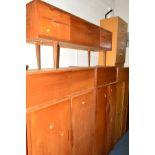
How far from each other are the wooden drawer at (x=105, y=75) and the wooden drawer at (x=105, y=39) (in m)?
0.35

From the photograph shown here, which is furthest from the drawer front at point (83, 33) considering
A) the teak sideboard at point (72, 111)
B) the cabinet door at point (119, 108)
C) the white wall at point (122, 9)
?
the white wall at point (122, 9)

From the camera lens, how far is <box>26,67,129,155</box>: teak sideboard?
1.14 metres

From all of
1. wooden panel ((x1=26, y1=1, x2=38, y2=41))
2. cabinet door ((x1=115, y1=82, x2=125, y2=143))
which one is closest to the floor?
cabinet door ((x1=115, y1=82, x2=125, y2=143))

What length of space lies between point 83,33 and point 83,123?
3.31 feet

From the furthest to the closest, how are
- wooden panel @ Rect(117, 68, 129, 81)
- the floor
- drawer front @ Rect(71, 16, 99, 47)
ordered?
wooden panel @ Rect(117, 68, 129, 81) → the floor → drawer front @ Rect(71, 16, 99, 47)

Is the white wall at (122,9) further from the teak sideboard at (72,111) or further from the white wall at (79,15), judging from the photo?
the teak sideboard at (72,111)

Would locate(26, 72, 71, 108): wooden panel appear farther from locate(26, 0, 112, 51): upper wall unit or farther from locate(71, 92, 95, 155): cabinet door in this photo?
locate(26, 0, 112, 51): upper wall unit

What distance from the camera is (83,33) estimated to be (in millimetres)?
1963

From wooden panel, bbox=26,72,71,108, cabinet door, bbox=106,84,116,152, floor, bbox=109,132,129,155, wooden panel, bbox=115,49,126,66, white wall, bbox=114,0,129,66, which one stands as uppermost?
white wall, bbox=114,0,129,66

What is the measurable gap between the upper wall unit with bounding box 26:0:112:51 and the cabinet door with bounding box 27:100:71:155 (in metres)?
0.60
